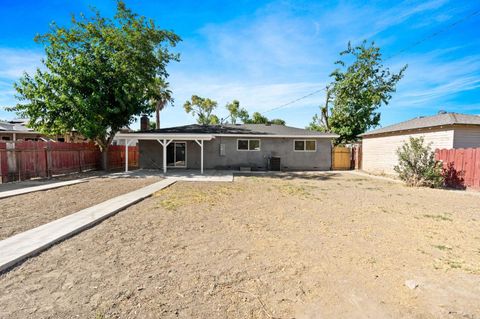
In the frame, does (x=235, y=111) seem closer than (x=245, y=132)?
No

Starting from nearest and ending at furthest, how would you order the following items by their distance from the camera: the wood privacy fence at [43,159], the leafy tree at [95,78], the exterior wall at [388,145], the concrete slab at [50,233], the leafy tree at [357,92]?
the concrete slab at [50,233] → the wood privacy fence at [43,159] → the exterior wall at [388,145] → the leafy tree at [95,78] → the leafy tree at [357,92]

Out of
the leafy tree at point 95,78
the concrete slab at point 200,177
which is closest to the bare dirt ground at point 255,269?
the concrete slab at point 200,177

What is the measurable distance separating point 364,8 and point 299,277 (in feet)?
41.3

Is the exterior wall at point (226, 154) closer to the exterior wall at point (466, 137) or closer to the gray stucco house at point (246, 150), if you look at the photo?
the gray stucco house at point (246, 150)

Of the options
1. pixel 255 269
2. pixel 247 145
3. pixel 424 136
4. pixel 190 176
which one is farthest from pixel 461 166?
pixel 190 176

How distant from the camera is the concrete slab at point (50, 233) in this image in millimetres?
3428

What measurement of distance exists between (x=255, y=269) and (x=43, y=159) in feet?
43.5

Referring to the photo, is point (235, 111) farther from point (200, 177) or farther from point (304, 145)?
point (200, 177)

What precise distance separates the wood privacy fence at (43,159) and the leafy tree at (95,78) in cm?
97

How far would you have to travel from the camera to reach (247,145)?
16953 millimetres

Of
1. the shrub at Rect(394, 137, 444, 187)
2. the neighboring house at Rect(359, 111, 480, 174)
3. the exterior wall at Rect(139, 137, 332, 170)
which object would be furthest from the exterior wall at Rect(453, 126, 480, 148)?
the exterior wall at Rect(139, 137, 332, 170)

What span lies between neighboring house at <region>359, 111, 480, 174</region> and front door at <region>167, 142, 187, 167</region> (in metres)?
13.4

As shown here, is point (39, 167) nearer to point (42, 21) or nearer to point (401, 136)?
point (42, 21)

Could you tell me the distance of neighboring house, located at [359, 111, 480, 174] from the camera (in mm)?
11383
